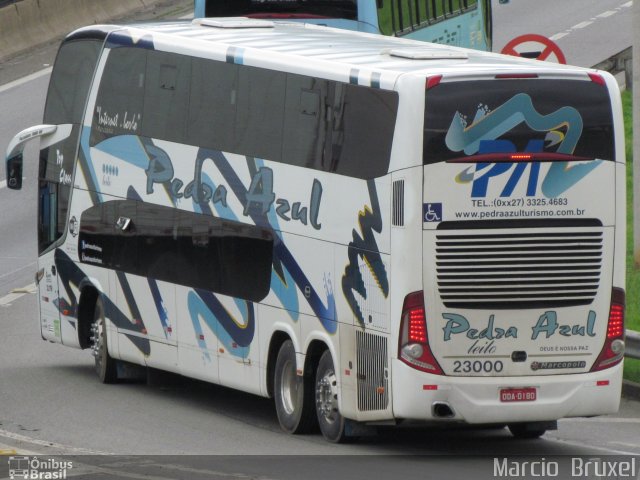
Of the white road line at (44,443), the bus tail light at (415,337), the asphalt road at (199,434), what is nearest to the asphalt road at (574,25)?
the asphalt road at (199,434)

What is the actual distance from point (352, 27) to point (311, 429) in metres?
11.2

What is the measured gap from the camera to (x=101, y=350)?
1962 centimetres

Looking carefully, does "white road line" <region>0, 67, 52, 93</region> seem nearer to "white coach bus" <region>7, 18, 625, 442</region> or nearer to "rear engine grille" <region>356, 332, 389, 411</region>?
"white coach bus" <region>7, 18, 625, 442</region>

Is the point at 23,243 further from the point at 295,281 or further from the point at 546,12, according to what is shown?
the point at 546,12

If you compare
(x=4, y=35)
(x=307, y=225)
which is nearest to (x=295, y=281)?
(x=307, y=225)

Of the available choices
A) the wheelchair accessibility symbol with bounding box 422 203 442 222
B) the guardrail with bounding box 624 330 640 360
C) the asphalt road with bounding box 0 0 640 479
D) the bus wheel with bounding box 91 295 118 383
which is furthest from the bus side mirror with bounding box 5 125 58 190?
the wheelchair accessibility symbol with bounding box 422 203 442 222

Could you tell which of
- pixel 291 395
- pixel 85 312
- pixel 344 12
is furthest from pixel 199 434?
pixel 344 12

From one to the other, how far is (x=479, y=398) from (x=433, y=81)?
2.50 m

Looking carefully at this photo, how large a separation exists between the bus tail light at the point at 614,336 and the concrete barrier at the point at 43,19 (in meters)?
24.8

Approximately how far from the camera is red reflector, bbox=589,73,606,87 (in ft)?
47.3

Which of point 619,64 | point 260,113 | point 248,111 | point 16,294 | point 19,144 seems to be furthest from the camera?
point 619,64

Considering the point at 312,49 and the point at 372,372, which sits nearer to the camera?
the point at 372,372

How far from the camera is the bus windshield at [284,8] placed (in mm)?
25766

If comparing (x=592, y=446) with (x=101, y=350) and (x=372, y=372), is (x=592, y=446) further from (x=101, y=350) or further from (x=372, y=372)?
(x=101, y=350)
